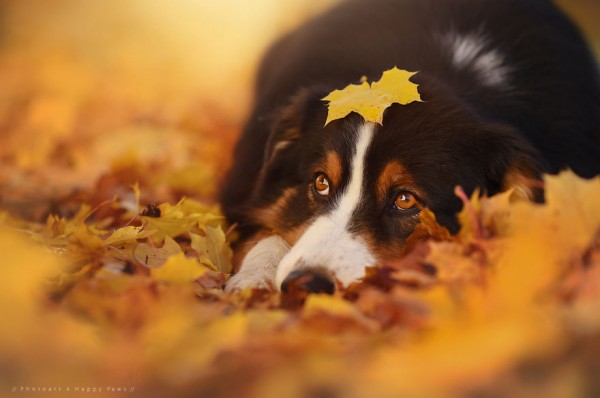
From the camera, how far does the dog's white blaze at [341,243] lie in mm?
2518

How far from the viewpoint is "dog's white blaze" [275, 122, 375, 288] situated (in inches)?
99.1

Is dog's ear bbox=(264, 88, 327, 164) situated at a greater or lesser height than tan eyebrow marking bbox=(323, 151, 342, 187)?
greater

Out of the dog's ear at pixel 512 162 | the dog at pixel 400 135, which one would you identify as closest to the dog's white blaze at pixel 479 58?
the dog at pixel 400 135

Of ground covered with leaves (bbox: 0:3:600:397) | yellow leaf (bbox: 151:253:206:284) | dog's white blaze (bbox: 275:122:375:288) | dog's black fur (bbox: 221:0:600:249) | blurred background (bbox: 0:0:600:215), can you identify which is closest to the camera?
ground covered with leaves (bbox: 0:3:600:397)

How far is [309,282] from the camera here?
2430 mm

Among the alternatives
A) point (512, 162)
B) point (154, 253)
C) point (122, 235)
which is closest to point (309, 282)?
point (154, 253)

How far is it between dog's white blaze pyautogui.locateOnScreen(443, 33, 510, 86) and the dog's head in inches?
16.1

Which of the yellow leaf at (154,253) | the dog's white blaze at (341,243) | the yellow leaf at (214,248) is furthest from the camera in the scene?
the yellow leaf at (214,248)

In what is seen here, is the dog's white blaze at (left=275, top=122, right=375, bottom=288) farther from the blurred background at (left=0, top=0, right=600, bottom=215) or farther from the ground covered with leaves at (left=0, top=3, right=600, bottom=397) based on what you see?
the blurred background at (left=0, top=0, right=600, bottom=215)

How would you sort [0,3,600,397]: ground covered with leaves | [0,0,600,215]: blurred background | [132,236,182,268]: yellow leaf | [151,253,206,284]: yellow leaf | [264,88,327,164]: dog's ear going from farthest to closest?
1. [0,0,600,215]: blurred background
2. [264,88,327,164]: dog's ear
3. [132,236,182,268]: yellow leaf
4. [151,253,206,284]: yellow leaf
5. [0,3,600,397]: ground covered with leaves

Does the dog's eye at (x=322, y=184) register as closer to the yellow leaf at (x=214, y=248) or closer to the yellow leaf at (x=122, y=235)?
the yellow leaf at (x=214, y=248)

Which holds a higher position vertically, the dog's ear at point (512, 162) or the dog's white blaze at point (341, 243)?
the dog's ear at point (512, 162)

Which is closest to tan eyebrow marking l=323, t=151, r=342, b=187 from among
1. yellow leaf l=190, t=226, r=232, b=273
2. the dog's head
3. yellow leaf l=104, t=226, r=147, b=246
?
the dog's head

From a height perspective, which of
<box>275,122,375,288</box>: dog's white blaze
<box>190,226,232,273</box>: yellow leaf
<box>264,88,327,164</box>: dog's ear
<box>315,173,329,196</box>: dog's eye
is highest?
<box>264,88,327,164</box>: dog's ear
